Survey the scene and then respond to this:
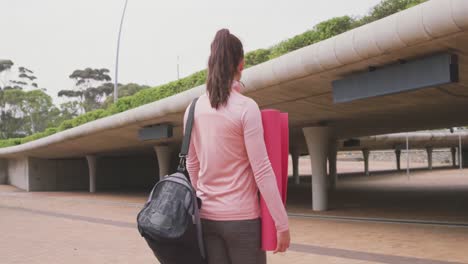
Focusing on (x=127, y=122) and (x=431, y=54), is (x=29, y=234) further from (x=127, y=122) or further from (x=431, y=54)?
(x=431, y=54)

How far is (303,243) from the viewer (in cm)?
1040

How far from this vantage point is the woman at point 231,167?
2.58m

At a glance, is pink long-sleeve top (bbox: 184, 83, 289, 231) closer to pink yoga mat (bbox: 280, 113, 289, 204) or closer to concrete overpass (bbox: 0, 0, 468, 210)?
pink yoga mat (bbox: 280, 113, 289, 204)

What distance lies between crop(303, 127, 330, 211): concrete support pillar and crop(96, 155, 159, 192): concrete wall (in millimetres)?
24756

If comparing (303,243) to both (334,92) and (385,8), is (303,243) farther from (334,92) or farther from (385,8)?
(385,8)

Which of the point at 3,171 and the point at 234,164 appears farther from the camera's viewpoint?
the point at 3,171

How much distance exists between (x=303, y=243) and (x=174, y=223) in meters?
8.22

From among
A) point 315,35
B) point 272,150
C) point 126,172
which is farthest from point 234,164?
point 126,172

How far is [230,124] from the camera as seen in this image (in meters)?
2.66

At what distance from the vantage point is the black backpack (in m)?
2.54

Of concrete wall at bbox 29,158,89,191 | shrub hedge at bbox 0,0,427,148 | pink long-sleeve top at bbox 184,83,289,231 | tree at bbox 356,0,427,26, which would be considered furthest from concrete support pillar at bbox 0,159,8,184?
pink long-sleeve top at bbox 184,83,289,231

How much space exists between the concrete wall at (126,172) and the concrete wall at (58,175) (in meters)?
1.51

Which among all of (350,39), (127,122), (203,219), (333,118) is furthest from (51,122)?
(203,219)

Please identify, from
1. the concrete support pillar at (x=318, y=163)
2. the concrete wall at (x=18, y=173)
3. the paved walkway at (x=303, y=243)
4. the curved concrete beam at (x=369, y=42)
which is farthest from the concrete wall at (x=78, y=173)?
the curved concrete beam at (x=369, y=42)
